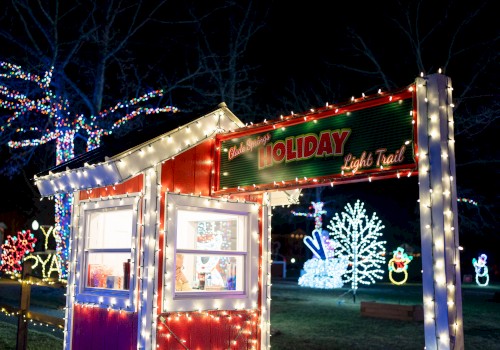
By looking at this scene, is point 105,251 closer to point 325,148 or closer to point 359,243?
point 325,148

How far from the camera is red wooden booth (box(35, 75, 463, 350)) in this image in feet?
→ 16.6

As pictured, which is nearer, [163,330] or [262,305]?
[163,330]

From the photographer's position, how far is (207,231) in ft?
28.2

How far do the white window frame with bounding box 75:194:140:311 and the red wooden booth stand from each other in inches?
0.8

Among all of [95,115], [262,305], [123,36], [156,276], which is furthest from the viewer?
[123,36]

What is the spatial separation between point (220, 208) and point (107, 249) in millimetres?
1666

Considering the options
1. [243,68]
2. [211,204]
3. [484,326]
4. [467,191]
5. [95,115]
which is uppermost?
[243,68]

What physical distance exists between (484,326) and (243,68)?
14224 mm

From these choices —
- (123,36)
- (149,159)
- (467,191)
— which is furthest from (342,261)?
(149,159)

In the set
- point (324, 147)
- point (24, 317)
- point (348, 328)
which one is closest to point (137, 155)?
point (324, 147)

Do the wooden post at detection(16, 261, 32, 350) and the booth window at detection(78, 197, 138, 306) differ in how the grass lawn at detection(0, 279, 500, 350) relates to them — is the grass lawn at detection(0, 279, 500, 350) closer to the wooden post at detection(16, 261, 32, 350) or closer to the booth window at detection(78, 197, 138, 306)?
the wooden post at detection(16, 261, 32, 350)

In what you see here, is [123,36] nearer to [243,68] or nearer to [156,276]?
[243,68]

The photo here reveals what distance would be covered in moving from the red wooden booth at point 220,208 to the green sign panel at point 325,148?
14mm

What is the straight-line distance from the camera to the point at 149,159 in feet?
22.8
